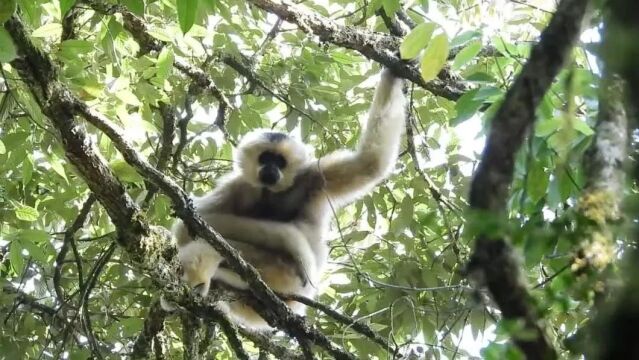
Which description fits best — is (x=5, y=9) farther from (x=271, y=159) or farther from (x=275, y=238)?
(x=271, y=159)

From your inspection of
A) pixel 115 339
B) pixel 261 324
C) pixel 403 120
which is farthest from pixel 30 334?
pixel 403 120

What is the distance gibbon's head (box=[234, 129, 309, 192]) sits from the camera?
6.24 m

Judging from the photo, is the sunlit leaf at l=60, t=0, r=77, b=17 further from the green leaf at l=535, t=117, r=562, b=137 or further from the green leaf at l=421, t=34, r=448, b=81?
the green leaf at l=535, t=117, r=562, b=137

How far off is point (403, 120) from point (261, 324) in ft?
5.42

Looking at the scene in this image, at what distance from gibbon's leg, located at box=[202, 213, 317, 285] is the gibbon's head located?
642 millimetres

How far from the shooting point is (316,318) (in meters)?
5.82

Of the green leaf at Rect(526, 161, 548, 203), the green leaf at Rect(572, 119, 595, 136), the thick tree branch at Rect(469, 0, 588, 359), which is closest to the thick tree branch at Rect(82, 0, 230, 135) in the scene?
the green leaf at Rect(526, 161, 548, 203)

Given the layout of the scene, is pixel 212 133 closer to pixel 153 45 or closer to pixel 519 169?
pixel 153 45

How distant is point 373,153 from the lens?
5523 millimetres

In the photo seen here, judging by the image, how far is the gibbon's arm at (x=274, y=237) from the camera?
18.0 feet

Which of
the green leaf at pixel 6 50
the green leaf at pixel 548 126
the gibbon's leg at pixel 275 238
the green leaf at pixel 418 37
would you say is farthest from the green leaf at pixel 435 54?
the gibbon's leg at pixel 275 238

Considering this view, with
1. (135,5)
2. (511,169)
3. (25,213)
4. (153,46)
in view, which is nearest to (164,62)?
(153,46)

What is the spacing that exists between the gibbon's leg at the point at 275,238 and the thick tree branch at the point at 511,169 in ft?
14.4

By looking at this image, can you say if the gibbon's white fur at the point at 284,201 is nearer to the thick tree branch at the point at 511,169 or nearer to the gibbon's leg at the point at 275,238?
the gibbon's leg at the point at 275,238
